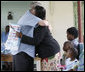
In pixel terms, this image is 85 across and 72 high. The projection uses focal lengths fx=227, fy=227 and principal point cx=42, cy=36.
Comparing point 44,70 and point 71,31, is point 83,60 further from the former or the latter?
point 71,31

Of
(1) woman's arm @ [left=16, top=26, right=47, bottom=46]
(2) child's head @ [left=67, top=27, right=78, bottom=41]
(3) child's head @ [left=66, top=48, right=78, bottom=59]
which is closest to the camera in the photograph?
(1) woman's arm @ [left=16, top=26, right=47, bottom=46]

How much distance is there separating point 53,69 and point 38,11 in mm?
649

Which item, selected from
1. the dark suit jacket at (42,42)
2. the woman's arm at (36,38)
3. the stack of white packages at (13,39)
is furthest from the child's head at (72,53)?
the stack of white packages at (13,39)

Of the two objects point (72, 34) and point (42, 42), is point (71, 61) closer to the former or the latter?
point (42, 42)

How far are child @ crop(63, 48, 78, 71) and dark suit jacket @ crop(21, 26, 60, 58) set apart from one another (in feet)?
0.60

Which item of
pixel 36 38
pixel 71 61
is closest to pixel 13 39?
pixel 36 38

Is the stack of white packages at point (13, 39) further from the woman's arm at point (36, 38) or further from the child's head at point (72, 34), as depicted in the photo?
the child's head at point (72, 34)

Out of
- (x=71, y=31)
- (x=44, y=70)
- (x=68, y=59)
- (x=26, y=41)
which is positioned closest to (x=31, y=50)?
(x=26, y=41)

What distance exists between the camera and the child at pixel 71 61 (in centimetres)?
239

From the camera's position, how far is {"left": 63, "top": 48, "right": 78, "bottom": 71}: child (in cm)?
239

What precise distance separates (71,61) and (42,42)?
0.38 metres

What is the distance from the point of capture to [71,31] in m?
3.30

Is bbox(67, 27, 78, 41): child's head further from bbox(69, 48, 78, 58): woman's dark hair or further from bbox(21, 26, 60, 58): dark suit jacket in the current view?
bbox(21, 26, 60, 58): dark suit jacket

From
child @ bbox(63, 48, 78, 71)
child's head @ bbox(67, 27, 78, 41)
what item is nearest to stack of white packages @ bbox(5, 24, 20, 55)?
child @ bbox(63, 48, 78, 71)
